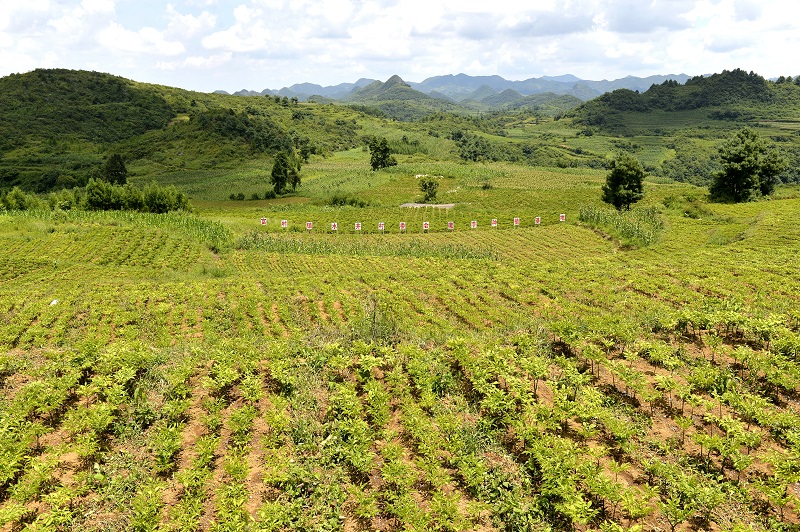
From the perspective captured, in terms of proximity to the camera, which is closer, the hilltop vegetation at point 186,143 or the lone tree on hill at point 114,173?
the lone tree on hill at point 114,173

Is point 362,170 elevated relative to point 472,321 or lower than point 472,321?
elevated

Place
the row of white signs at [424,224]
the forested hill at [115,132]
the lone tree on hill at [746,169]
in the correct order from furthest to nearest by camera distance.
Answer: the forested hill at [115,132]
the lone tree on hill at [746,169]
the row of white signs at [424,224]

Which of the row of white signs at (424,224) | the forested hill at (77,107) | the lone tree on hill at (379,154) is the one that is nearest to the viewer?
the row of white signs at (424,224)

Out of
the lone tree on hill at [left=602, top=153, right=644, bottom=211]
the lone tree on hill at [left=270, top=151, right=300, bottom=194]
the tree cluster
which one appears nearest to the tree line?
the lone tree on hill at [left=602, top=153, right=644, bottom=211]

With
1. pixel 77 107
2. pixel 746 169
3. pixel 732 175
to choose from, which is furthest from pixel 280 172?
pixel 77 107

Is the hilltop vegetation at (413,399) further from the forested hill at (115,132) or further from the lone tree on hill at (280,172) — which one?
the forested hill at (115,132)

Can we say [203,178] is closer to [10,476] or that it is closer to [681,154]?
[10,476]

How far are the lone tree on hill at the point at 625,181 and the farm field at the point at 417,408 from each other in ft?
121

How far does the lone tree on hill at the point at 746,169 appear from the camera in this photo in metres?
62.2

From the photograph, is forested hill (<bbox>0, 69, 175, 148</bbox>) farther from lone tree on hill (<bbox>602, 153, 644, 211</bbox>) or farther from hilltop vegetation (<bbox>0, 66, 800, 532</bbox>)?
lone tree on hill (<bbox>602, 153, 644, 211</bbox>)

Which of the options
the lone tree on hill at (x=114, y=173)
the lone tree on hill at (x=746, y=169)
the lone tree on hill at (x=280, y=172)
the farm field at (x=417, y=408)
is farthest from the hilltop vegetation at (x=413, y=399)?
the lone tree on hill at (x=114, y=173)

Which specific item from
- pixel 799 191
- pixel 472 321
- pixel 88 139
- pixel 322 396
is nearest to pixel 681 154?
pixel 799 191

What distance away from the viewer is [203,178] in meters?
111

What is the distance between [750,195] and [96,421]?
83.0 m
